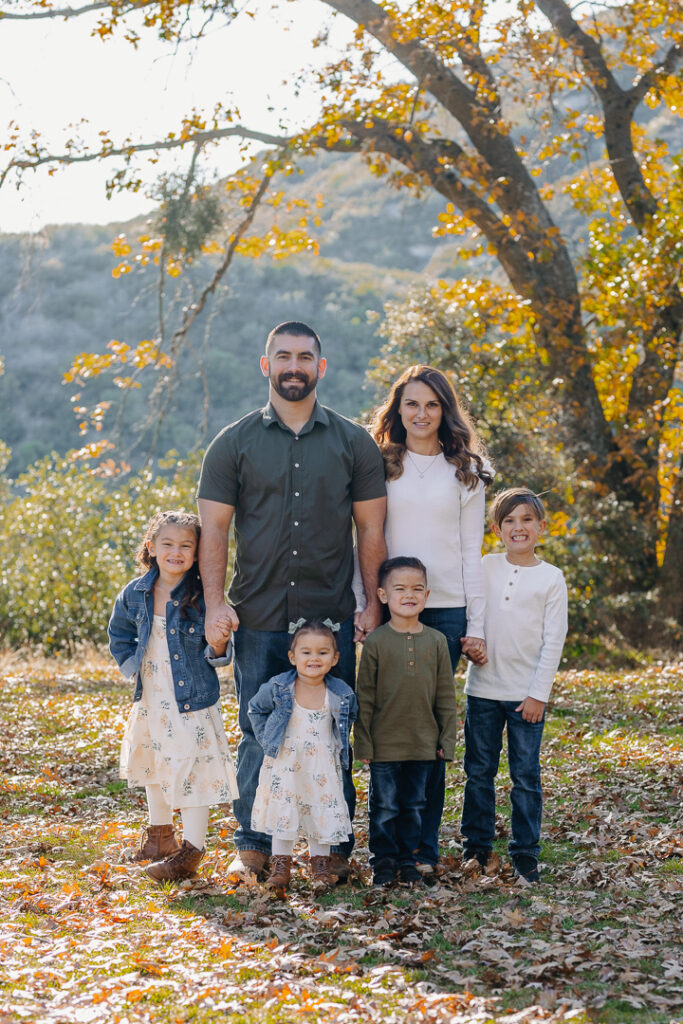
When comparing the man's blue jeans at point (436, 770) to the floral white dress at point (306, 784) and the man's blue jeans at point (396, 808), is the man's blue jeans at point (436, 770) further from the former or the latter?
the floral white dress at point (306, 784)

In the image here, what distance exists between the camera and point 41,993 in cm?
400

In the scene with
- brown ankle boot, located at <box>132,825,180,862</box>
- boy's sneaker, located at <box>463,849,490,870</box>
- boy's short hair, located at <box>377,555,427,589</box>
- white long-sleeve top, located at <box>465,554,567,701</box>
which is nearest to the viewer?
boy's short hair, located at <box>377,555,427,589</box>

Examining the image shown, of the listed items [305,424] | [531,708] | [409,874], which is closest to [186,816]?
[409,874]

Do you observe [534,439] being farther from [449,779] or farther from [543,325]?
[449,779]

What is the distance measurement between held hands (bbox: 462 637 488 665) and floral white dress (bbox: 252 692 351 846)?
73 centimetres

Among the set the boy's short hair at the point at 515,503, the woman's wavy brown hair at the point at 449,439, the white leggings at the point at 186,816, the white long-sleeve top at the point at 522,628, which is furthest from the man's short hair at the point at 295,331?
the white leggings at the point at 186,816

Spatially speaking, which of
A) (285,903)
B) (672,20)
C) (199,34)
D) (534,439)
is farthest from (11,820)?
(672,20)

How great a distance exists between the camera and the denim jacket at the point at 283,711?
5.11 metres

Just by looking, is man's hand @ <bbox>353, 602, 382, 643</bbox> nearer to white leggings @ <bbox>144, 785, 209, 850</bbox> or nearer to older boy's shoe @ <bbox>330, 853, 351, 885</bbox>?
older boy's shoe @ <bbox>330, 853, 351, 885</bbox>

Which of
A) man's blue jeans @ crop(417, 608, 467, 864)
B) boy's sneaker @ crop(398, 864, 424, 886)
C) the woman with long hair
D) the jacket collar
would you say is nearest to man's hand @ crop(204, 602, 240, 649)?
the jacket collar

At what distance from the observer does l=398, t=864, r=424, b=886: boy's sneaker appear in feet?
17.1

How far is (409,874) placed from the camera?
17.2ft

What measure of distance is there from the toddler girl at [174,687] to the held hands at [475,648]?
3.77 feet

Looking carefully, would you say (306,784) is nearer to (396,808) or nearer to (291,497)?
(396,808)
